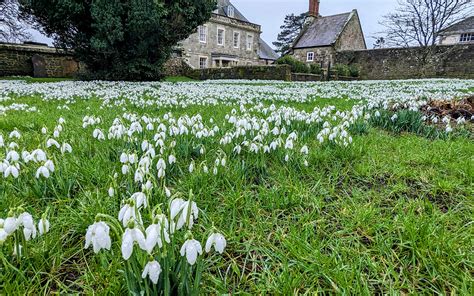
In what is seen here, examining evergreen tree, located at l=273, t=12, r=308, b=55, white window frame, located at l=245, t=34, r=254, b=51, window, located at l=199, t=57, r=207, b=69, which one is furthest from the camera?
evergreen tree, located at l=273, t=12, r=308, b=55

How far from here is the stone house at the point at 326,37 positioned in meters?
39.9

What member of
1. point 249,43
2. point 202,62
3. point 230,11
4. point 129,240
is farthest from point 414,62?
point 129,240

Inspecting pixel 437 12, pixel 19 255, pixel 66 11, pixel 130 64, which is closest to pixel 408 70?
pixel 437 12

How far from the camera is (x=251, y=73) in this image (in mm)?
24000

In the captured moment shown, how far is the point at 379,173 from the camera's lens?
2867 millimetres

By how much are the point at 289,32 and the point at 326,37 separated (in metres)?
34.7

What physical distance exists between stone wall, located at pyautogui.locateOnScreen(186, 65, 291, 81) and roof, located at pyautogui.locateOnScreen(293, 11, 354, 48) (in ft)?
66.6

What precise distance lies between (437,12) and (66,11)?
34847 mm

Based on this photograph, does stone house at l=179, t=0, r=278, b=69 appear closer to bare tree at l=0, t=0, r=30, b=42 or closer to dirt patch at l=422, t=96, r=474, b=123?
bare tree at l=0, t=0, r=30, b=42

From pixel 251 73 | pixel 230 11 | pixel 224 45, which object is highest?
pixel 230 11

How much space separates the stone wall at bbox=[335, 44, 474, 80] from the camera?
2855 centimetres

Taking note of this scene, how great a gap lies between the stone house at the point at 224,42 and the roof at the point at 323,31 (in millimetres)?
7638

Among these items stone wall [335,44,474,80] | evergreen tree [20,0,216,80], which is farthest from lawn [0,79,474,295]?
stone wall [335,44,474,80]

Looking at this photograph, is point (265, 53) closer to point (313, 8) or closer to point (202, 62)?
point (313, 8)
